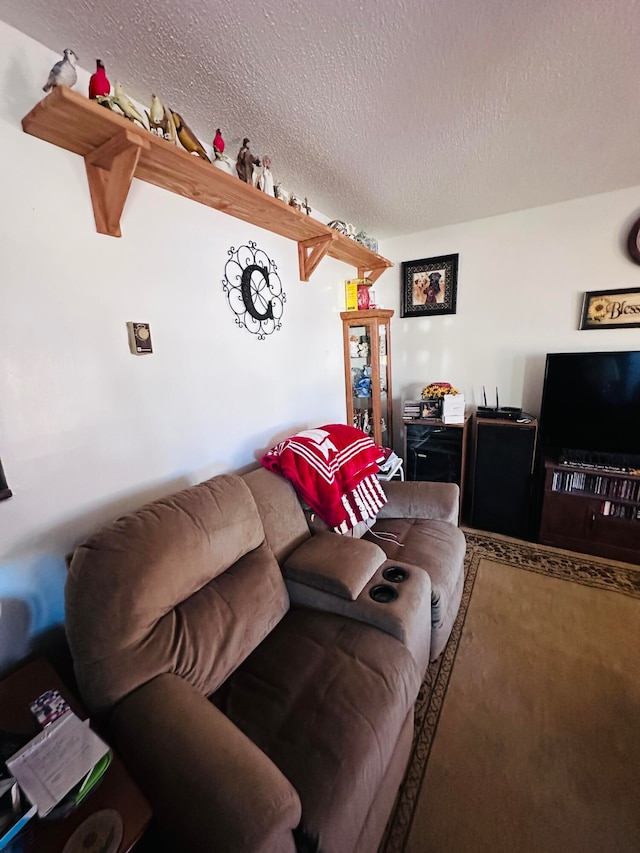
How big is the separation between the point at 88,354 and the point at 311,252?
57.7 inches

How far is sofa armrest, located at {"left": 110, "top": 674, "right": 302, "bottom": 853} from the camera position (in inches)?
25.7

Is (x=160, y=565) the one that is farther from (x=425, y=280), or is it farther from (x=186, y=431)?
(x=425, y=280)

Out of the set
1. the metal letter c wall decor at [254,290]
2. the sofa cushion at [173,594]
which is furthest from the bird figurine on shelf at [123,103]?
the sofa cushion at [173,594]

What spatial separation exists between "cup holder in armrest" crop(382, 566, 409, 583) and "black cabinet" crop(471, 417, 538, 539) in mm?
1465

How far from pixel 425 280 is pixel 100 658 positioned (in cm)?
309

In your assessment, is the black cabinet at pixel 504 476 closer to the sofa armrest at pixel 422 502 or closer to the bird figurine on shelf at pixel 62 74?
the sofa armrest at pixel 422 502

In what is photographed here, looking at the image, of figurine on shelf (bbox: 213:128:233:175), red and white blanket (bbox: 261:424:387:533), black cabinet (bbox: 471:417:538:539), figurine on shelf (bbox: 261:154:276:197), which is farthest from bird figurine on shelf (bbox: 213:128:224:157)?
black cabinet (bbox: 471:417:538:539)

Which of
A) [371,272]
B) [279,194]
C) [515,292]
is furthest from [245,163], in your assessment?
[515,292]

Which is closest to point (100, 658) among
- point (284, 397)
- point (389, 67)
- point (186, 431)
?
point (186, 431)

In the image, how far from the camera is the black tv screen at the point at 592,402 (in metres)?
2.14

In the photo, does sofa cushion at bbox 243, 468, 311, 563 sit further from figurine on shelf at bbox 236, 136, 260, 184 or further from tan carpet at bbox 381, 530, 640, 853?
figurine on shelf at bbox 236, 136, 260, 184

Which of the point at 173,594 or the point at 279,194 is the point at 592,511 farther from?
the point at 279,194

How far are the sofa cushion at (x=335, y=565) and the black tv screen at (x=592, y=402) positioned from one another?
176 cm

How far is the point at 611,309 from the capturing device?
2316 millimetres
